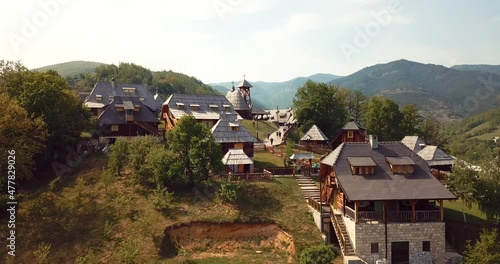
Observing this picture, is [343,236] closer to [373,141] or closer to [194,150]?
[373,141]

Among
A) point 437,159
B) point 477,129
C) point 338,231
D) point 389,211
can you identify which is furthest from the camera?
point 477,129

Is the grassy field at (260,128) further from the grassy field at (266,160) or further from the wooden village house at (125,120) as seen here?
the wooden village house at (125,120)

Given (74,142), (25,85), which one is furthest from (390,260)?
(25,85)

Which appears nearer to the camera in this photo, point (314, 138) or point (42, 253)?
point (42, 253)

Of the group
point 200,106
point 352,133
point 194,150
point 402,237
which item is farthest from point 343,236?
point 200,106

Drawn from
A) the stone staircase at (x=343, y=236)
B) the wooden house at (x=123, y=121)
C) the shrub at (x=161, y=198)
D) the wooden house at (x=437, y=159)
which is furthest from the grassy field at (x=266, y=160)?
the wooden house at (x=437, y=159)

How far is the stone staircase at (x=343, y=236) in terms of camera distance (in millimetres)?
24394

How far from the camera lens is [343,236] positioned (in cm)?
2527

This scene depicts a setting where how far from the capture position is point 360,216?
81.4ft

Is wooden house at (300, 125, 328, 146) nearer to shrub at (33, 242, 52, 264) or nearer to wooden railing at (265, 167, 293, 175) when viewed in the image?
wooden railing at (265, 167, 293, 175)

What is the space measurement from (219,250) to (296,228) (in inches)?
233

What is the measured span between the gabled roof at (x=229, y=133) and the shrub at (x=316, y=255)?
17416 millimetres

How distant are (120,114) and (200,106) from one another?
427 inches

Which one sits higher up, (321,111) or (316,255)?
(321,111)
